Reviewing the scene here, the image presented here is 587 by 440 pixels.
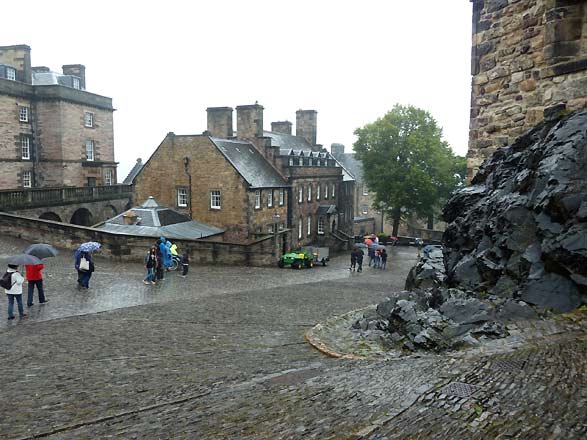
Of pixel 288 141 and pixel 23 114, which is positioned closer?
pixel 23 114

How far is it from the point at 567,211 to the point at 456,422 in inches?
166

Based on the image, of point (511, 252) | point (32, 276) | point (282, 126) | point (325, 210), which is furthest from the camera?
point (282, 126)

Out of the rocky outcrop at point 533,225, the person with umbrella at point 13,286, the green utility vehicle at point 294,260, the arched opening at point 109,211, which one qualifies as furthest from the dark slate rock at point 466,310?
the arched opening at point 109,211

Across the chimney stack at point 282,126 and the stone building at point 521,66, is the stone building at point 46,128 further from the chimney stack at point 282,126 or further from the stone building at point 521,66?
the stone building at point 521,66

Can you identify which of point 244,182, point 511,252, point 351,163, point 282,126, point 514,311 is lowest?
point 514,311

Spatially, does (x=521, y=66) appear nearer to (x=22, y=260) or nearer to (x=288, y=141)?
(x=22, y=260)

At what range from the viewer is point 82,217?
37.4m

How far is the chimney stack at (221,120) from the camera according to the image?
40.1 metres

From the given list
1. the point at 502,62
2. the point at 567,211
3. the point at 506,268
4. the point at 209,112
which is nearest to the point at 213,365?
the point at 506,268

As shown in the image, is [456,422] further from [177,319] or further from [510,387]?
[177,319]

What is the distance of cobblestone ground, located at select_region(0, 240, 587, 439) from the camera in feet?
13.3

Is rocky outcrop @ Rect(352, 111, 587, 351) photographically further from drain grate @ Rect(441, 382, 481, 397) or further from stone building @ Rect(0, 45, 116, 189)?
stone building @ Rect(0, 45, 116, 189)

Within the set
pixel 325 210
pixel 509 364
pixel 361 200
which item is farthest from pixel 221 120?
pixel 509 364

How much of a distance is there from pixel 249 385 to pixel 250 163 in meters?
32.3
